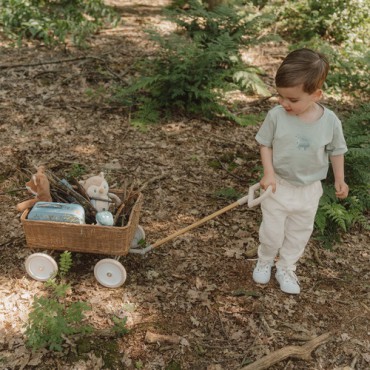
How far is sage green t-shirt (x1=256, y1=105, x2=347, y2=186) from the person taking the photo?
326cm

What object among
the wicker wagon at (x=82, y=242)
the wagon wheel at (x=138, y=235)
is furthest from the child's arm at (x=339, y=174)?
the wagon wheel at (x=138, y=235)

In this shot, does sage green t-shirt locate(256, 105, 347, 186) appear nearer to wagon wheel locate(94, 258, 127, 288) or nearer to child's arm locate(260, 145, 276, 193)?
child's arm locate(260, 145, 276, 193)

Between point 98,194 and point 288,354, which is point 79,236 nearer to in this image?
point 98,194

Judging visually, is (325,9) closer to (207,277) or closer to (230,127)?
(230,127)

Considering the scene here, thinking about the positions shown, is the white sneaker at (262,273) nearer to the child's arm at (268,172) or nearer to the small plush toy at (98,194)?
the child's arm at (268,172)

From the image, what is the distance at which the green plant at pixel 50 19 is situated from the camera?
745 centimetres

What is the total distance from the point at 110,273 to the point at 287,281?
1.69 meters

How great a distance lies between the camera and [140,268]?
13.7 ft

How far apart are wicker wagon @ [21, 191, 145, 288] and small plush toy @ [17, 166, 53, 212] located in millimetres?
75

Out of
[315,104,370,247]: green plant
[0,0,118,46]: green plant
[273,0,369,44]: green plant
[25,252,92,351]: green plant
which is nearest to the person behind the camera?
[25,252,92,351]: green plant

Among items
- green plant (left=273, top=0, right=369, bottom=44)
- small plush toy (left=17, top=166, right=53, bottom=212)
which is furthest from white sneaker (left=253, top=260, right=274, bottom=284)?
green plant (left=273, top=0, right=369, bottom=44)

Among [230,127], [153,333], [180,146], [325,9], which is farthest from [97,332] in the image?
[325,9]

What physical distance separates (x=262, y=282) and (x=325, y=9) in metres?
7.75

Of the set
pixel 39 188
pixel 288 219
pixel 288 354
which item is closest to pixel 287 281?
pixel 288 219
